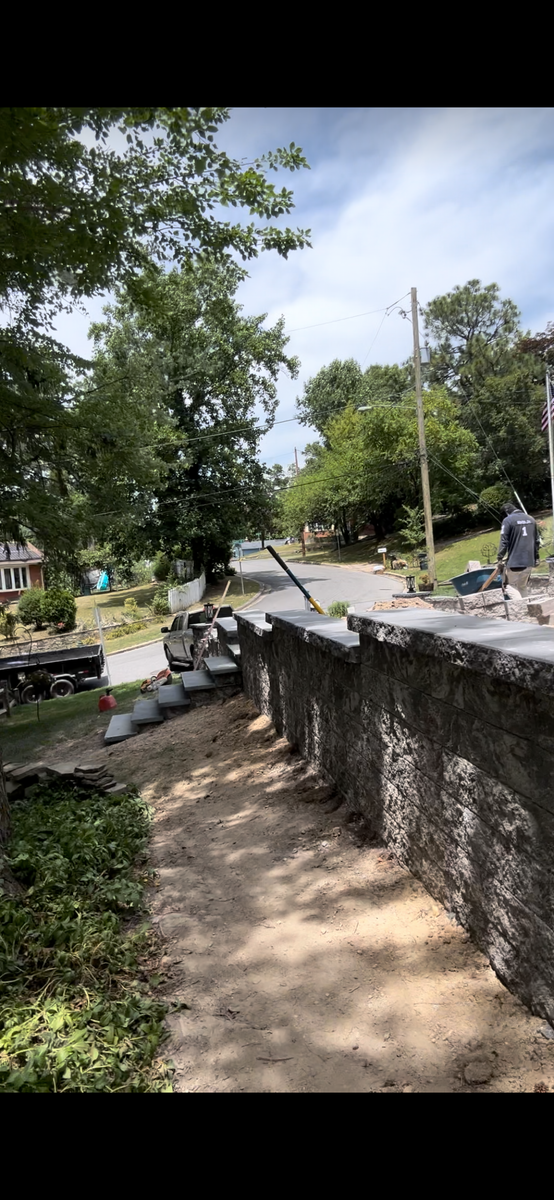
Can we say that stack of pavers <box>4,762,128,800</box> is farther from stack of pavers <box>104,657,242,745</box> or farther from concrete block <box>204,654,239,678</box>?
concrete block <box>204,654,239,678</box>

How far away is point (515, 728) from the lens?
210 cm

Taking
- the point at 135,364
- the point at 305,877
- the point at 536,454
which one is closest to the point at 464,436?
the point at 536,454

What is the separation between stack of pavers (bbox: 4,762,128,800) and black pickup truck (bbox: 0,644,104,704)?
28.8ft

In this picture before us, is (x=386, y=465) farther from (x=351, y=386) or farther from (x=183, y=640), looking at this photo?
(x=183, y=640)

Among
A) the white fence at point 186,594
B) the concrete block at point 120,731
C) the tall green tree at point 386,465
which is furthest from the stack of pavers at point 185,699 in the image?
the tall green tree at point 386,465

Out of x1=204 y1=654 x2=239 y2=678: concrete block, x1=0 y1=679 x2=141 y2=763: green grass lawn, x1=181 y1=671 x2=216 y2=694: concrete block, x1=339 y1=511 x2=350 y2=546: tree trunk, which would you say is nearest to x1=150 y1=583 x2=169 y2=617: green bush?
x1=0 y1=679 x2=141 y2=763: green grass lawn

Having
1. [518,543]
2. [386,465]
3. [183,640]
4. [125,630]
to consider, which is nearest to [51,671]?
[183,640]

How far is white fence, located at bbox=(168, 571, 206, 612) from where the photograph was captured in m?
29.6

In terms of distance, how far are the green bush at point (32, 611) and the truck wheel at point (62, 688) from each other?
13069mm

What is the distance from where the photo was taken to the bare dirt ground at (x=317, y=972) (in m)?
2.07

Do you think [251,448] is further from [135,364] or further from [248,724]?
[248,724]

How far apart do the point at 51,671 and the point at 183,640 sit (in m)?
3.48

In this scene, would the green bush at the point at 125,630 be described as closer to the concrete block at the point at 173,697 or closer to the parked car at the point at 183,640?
the parked car at the point at 183,640
